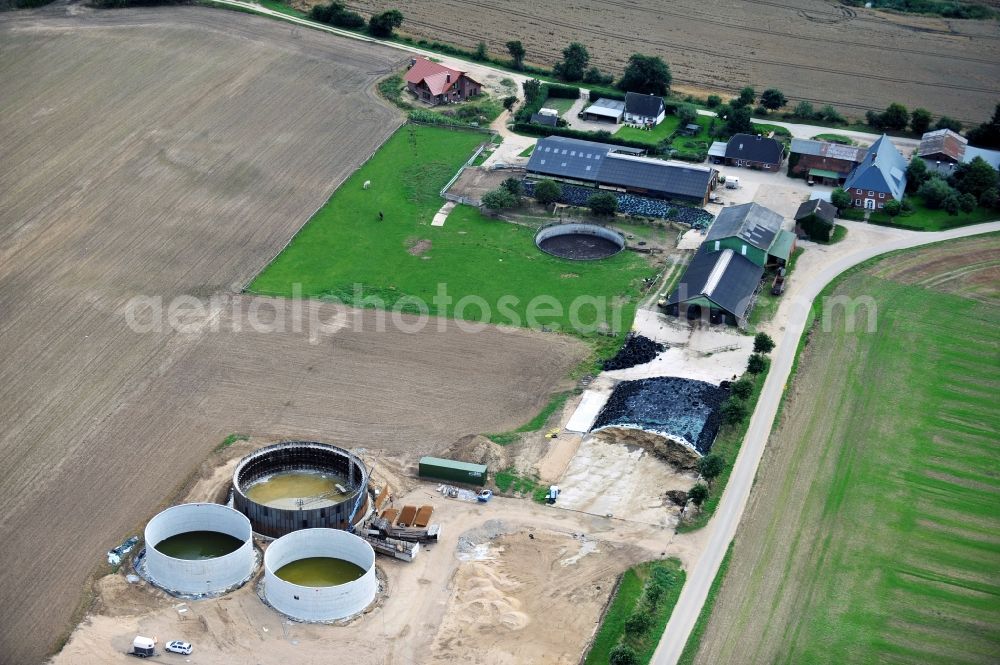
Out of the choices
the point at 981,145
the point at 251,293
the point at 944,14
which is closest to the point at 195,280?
the point at 251,293

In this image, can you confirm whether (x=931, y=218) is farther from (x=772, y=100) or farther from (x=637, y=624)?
(x=637, y=624)

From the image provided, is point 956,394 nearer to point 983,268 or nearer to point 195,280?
point 983,268

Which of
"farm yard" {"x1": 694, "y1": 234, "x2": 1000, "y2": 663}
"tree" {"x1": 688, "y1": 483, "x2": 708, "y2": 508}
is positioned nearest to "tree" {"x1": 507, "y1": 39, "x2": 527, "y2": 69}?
"farm yard" {"x1": 694, "y1": 234, "x2": 1000, "y2": 663}

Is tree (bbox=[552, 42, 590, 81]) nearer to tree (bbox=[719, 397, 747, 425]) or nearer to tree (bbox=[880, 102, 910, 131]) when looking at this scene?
tree (bbox=[880, 102, 910, 131])

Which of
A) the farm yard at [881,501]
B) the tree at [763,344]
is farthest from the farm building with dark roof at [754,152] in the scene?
the tree at [763,344]

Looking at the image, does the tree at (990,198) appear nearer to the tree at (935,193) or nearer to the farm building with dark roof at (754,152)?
the tree at (935,193)

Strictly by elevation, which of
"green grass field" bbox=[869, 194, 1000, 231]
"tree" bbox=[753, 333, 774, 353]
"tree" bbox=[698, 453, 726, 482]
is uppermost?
"green grass field" bbox=[869, 194, 1000, 231]
